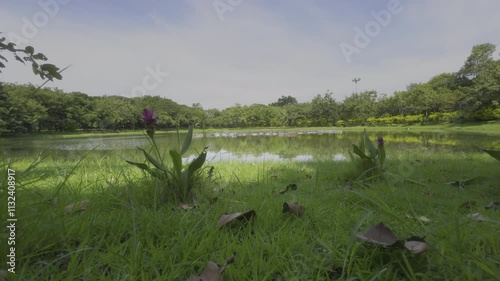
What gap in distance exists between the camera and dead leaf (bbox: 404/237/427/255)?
68cm

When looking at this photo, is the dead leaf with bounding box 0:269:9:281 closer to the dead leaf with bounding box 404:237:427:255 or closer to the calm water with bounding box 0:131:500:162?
the calm water with bounding box 0:131:500:162

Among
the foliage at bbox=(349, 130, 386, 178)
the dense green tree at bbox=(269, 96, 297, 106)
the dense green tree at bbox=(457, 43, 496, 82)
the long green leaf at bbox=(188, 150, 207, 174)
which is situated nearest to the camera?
the long green leaf at bbox=(188, 150, 207, 174)

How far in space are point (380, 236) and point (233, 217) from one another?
0.54 metres

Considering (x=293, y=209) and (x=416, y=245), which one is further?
(x=293, y=209)

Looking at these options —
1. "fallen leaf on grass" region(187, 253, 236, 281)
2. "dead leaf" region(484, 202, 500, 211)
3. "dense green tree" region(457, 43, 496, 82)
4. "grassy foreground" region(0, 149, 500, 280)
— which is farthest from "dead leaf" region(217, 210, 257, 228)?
"dense green tree" region(457, 43, 496, 82)

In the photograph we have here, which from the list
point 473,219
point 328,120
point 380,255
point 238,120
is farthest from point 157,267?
point 238,120

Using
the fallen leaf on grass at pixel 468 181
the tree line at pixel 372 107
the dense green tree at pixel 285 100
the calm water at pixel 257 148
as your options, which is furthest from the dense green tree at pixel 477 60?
the dense green tree at pixel 285 100

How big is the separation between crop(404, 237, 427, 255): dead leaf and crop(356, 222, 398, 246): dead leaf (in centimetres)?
4

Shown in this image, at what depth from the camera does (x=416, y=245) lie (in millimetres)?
710

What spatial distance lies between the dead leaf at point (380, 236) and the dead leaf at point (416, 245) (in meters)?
0.04

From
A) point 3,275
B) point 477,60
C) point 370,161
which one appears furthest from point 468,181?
point 477,60

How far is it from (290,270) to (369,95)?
50.0 meters

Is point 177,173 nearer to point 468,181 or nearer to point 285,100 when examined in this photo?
point 468,181

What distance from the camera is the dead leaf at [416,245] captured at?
682 millimetres
